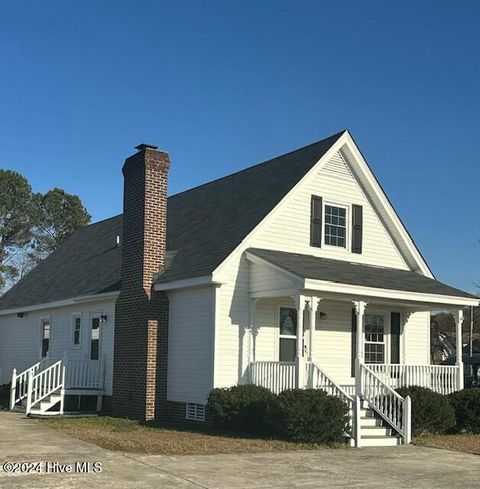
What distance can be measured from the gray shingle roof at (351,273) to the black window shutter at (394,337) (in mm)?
1308

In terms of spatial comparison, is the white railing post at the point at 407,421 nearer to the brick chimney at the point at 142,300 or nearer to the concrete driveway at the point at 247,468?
the concrete driveway at the point at 247,468

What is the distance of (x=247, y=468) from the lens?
11516 mm

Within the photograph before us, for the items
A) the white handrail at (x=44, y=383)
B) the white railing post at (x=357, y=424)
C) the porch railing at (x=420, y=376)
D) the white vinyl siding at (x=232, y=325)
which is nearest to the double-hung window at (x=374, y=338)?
the porch railing at (x=420, y=376)

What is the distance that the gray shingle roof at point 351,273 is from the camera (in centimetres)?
1684

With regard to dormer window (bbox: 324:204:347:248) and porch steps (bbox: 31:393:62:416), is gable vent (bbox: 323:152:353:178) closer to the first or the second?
dormer window (bbox: 324:204:347:248)

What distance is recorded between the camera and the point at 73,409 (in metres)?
21.3

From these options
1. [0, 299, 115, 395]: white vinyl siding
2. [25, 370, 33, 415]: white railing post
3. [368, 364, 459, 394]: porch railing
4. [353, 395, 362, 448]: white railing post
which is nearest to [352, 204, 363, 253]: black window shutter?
[368, 364, 459, 394]: porch railing

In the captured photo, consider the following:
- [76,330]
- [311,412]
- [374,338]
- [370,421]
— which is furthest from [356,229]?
[76,330]

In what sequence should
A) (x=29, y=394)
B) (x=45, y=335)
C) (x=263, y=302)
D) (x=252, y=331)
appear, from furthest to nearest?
(x=45, y=335), (x=29, y=394), (x=263, y=302), (x=252, y=331)

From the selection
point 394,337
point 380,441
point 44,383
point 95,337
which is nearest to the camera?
point 380,441

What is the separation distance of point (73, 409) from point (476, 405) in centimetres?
1119

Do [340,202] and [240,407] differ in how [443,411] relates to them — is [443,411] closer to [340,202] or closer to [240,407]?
[240,407]

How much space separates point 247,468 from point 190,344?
654 centimetres

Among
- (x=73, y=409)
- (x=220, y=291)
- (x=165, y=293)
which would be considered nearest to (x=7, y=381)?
(x=73, y=409)
